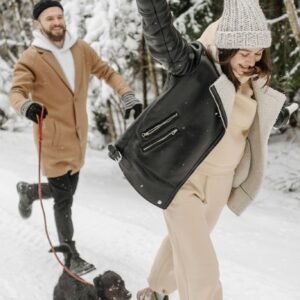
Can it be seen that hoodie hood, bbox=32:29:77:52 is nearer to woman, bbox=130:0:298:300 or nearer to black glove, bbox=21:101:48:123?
black glove, bbox=21:101:48:123

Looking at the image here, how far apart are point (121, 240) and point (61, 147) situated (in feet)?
4.67

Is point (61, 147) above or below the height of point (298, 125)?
above

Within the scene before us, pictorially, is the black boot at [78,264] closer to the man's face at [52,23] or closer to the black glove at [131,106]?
the black glove at [131,106]

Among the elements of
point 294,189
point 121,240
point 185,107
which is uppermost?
point 185,107

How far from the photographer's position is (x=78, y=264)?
438cm

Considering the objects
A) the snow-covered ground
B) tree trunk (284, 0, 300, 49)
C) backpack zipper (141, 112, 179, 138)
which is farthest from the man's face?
tree trunk (284, 0, 300, 49)

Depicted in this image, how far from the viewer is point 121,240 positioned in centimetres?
521

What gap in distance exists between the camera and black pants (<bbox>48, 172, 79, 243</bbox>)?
4344 millimetres

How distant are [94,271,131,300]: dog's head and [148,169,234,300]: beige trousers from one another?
0.56 m

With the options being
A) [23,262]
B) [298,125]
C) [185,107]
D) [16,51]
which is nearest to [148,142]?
[185,107]

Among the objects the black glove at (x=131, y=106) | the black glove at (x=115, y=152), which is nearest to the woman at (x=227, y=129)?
the black glove at (x=115, y=152)

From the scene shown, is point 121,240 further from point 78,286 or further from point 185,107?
point 185,107

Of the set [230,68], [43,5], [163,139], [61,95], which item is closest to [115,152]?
[163,139]

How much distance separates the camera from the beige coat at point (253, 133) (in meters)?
2.67
